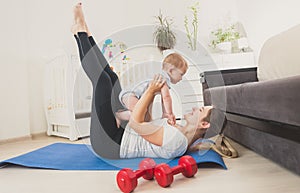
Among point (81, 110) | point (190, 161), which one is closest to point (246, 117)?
point (190, 161)

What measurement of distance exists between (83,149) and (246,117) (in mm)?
968

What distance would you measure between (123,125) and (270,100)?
Result: 2.04 ft

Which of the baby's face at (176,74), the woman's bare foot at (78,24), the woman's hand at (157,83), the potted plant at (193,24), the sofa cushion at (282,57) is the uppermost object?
the potted plant at (193,24)

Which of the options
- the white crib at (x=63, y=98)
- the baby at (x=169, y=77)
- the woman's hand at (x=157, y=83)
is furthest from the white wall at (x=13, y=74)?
the woman's hand at (x=157, y=83)

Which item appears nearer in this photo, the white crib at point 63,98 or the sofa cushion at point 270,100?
the sofa cushion at point 270,100

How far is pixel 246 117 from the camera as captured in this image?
1089mm

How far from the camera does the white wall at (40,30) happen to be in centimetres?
223

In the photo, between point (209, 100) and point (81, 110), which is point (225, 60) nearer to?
point (209, 100)

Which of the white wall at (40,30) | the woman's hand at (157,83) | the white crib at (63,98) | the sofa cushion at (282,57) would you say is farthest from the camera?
the white wall at (40,30)

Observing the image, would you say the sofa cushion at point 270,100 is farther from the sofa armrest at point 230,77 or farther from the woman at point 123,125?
the sofa armrest at point 230,77

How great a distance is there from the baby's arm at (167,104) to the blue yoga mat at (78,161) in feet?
0.65

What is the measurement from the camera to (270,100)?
817mm

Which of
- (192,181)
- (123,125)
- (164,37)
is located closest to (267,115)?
(192,181)

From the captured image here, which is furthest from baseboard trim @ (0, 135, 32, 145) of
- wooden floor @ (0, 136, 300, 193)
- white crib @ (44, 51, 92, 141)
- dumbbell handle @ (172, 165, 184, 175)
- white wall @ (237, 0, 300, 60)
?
white wall @ (237, 0, 300, 60)
